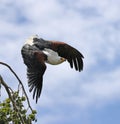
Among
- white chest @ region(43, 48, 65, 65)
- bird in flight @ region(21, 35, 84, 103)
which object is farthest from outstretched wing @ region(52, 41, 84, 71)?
white chest @ region(43, 48, 65, 65)

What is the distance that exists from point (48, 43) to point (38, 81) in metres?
0.70

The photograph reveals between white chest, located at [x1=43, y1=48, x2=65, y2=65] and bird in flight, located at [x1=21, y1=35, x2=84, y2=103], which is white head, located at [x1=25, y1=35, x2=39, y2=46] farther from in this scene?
white chest, located at [x1=43, y1=48, x2=65, y2=65]

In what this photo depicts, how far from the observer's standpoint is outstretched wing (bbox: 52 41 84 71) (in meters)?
8.74

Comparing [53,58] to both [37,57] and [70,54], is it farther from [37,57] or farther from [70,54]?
[70,54]

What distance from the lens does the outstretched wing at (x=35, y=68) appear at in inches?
313

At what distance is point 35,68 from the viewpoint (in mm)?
8062

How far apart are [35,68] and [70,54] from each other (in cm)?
113

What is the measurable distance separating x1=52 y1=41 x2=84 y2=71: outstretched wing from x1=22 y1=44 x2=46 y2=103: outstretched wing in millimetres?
596

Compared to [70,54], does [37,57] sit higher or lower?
lower

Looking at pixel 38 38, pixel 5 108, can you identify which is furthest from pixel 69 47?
pixel 5 108

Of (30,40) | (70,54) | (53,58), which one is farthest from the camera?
(70,54)

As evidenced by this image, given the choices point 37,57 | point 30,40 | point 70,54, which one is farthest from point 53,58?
point 70,54

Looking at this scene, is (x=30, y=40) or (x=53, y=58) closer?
(x=53, y=58)

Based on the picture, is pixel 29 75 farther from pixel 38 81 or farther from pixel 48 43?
pixel 48 43
